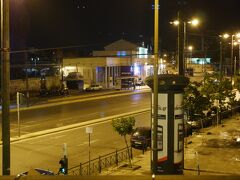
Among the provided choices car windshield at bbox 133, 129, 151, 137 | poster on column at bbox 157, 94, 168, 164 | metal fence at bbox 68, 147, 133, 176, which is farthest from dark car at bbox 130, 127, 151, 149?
poster on column at bbox 157, 94, 168, 164

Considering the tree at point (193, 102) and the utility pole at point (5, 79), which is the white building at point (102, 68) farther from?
the utility pole at point (5, 79)

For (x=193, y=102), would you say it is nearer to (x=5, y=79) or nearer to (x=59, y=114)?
(x=59, y=114)

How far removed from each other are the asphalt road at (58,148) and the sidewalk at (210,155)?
11.5ft

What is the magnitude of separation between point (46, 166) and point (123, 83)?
66.6 m

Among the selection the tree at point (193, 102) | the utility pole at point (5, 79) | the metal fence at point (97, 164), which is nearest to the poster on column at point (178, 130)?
the metal fence at point (97, 164)

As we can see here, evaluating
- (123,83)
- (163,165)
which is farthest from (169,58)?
(163,165)

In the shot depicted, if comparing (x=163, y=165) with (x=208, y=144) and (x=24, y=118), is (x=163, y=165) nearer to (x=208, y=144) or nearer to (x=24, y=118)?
(x=208, y=144)

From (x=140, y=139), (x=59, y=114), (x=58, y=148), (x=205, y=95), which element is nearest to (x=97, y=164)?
(x=140, y=139)

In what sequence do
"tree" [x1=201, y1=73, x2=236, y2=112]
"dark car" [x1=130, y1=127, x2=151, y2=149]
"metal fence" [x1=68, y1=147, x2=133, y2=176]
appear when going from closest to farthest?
1. "metal fence" [x1=68, y1=147, x2=133, y2=176]
2. "dark car" [x1=130, y1=127, x2=151, y2=149]
3. "tree" [x1=201, y1=73, x2=236, y2=112]

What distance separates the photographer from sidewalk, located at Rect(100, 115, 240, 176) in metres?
18.9

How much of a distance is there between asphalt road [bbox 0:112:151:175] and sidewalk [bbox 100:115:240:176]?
3494mm

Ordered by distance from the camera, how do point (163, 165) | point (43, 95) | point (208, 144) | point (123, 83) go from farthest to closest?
1. point (123, 83)
2. point (43, 95)
3. point (208, 144)
4. point (163, 165)

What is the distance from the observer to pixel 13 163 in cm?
2252

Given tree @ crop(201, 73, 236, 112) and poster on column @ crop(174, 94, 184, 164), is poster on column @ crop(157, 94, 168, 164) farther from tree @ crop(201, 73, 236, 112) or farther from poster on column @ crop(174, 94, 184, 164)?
tree @ crop(201, 73, 236, 112)
